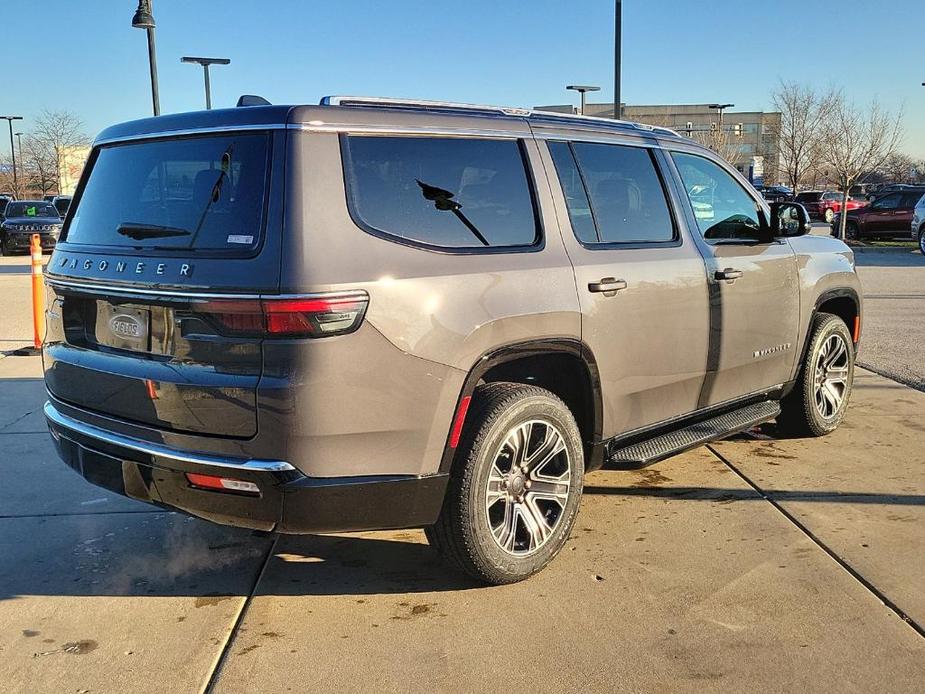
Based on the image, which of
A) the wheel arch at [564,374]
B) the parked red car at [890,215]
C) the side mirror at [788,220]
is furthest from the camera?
the parked red car at [890,215]

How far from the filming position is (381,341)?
9.84ft

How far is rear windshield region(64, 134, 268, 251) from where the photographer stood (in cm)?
302

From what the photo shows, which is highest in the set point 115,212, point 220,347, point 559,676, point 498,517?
point 115,212

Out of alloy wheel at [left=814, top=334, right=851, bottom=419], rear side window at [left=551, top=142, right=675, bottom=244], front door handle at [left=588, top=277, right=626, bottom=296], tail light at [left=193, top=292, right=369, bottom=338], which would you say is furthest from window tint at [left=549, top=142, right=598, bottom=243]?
alloy wheel at [left=814, top=334, right=851, bottom=419]

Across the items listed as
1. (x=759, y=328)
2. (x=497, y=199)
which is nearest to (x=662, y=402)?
→ (x=759, y=328)

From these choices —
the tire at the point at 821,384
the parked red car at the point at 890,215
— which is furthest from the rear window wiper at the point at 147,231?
the parked red car at the point at 890,215

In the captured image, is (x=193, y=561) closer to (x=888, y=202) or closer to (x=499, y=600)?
(x=499, y=600)

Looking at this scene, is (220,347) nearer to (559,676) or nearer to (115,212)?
(115,212)

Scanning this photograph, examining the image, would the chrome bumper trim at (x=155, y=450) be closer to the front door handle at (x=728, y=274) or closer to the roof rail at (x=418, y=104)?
the roof rail at (x=418, y=104)

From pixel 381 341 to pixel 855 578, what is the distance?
2269 mm

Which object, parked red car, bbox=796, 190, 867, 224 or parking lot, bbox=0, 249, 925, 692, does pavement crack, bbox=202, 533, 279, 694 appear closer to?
parking lot, bbox=0, 249, 925, 692

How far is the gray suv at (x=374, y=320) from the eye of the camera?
292 centimetres

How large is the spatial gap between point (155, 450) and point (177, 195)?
96cm

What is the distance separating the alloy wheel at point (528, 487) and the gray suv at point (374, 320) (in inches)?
0.4
